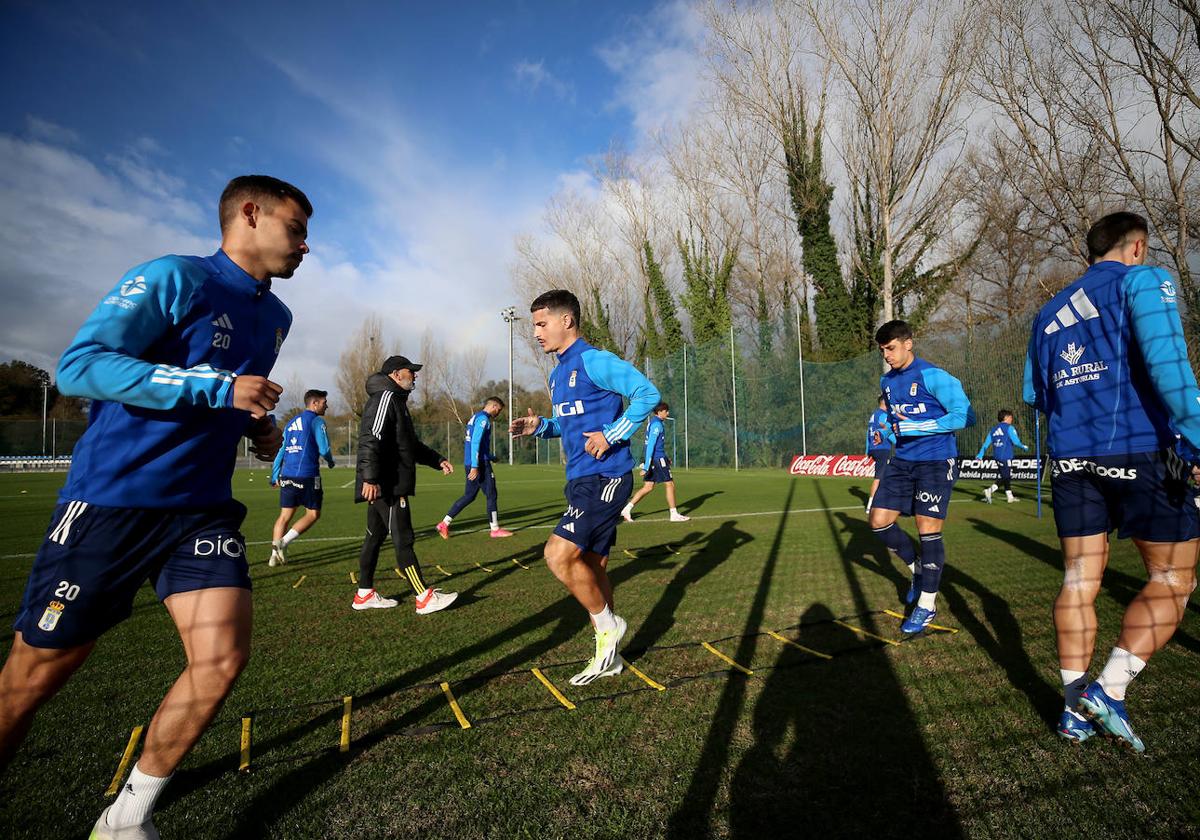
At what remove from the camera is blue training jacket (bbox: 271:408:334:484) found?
793 centimetres

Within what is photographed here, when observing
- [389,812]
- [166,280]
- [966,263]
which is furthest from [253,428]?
[966,263]

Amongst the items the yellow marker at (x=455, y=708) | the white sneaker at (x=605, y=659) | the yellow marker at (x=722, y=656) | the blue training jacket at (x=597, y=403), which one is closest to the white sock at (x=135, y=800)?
the yellow marker at (x=455, y=708)

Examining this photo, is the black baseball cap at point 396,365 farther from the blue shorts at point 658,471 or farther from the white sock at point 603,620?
the blue shorts at point 658,471

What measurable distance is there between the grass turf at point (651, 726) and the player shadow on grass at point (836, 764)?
0.01m

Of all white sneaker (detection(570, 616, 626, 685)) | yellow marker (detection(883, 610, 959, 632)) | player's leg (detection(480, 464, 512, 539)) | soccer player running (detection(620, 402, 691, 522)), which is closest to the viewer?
white sneaker (detection(570, 616, 626, 685))

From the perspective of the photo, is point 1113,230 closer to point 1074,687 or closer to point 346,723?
point 1074,687

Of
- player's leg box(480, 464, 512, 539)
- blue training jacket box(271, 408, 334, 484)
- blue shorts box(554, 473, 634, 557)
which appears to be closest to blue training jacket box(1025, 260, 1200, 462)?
blue shorts box(554, 473, 634, 557)

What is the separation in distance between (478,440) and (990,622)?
279 inches

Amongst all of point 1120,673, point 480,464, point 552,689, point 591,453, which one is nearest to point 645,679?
point 552,689

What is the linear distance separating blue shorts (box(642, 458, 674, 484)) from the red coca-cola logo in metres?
11.3

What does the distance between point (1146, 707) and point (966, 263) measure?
28.3 m

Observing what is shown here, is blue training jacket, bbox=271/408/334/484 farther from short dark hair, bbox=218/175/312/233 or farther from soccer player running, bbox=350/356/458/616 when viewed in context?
short dark hair, bbox=218/175/312/233

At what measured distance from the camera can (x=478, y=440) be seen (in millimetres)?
9875

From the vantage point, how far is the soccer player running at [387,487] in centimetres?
559
